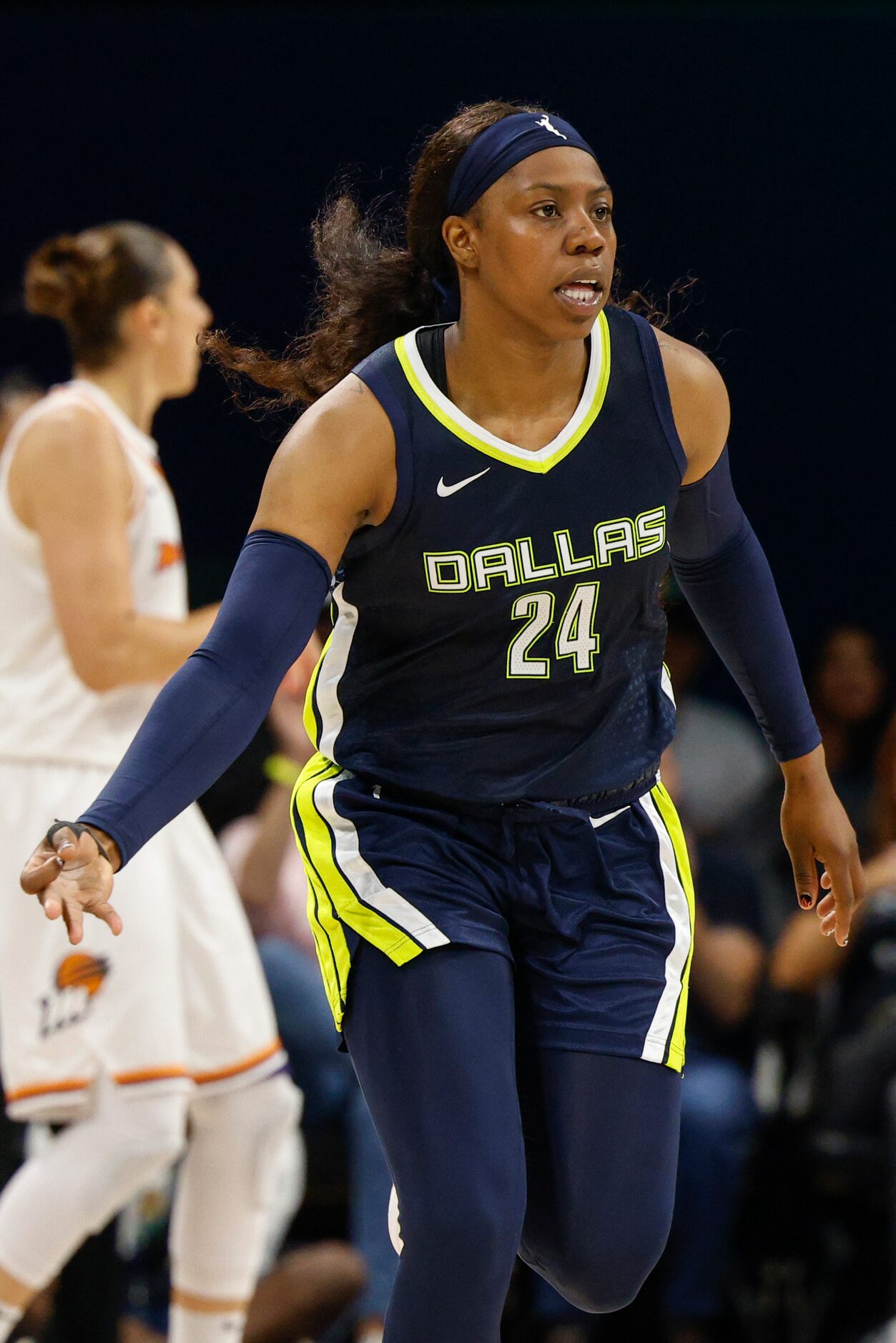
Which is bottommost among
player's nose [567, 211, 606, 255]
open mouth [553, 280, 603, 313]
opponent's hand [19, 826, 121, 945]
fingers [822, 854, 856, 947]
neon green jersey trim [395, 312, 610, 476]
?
fingers [822, 854, 856, 947]

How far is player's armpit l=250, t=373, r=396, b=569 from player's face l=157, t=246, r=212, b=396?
1.53 meters

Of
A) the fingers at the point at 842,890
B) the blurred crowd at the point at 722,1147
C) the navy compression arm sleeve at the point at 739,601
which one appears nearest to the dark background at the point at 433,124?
the blurred crowd at the point at 722,1147

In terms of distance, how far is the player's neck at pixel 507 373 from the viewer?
2.39 metres

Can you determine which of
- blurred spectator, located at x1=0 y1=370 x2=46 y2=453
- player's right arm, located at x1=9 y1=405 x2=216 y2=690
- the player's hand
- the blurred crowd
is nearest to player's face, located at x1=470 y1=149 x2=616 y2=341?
the player's hand

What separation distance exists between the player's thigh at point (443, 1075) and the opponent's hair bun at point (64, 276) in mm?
1894

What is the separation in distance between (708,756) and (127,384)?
243 cm

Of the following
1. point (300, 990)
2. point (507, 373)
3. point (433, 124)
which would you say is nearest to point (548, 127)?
point (507, 373)

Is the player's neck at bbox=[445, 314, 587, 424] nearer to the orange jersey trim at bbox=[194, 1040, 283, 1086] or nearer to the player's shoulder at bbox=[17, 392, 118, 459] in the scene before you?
Answer: the player's shoulder at bbox=[17, 392, 118, 459]

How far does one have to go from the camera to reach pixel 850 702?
5.58 metres

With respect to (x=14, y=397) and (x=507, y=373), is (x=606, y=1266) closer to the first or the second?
(x=507, y=373)

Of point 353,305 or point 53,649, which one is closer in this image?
point 353,305

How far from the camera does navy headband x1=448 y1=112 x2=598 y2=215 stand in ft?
7.72

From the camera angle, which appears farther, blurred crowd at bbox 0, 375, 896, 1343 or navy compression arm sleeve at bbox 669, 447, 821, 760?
blurred crowd at bbox 0, 375, 896, 1343

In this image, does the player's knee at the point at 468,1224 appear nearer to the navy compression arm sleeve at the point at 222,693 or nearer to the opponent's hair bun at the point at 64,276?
the navy compression arm sleeve at the point at 222,693
